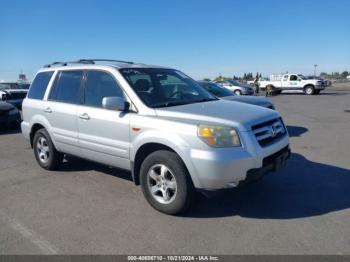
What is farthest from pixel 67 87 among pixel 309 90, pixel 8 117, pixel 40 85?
pixel 309 90

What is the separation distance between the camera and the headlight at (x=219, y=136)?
3529 millimetres

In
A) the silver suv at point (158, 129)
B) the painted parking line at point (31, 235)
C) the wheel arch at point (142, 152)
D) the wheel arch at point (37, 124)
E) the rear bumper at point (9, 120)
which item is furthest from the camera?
the rear bumper at point (9, 120)

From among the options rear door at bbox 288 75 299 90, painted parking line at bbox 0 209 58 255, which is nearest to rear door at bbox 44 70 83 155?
painted parking line at bbox 0 209 58 255

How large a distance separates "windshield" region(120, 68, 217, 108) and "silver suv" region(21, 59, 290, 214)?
0.6 inches

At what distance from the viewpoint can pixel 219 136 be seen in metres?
3.54

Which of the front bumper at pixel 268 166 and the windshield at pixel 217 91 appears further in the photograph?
the windshield at pixel 217 91

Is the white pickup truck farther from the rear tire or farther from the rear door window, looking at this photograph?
the rear door window

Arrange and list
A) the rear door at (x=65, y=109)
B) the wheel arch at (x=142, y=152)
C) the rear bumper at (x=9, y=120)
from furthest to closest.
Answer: the rear bumper at (x=9, y=120), the rear door at (x=65, y=109), the wheel arch at (x=142, y=152)

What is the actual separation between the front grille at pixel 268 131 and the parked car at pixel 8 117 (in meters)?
9.78

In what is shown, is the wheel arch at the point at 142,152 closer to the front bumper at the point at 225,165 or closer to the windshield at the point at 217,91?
the front bumper at the point at 225,165

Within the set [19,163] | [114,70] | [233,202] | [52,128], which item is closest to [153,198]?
[233,202]

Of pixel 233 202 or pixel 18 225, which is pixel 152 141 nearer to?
pixel 233 202

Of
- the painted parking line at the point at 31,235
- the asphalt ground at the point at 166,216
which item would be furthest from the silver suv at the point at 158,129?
the painted parking line at the point at 31,235

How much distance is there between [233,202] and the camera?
4297 mm
